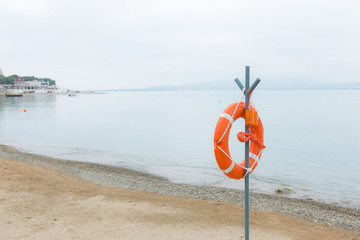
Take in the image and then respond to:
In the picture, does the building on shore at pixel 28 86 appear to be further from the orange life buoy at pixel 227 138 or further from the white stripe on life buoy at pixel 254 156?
the orange life buoy at pixel 227 138

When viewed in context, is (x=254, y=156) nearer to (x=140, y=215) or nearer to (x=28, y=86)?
(x=140, y=215)

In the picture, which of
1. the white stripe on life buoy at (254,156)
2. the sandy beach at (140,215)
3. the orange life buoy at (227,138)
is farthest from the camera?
the sandy beach at (140,215)

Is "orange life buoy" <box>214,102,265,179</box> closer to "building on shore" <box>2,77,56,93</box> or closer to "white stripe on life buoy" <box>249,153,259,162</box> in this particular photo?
"white stripe on life buoy" <box>249,153,259,162</box>

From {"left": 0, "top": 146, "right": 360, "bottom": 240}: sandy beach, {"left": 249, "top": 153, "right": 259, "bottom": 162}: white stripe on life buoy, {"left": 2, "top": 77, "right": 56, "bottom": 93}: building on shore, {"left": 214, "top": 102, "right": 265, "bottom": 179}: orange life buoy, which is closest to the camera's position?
{"left": 214, "top": 102, "right": 265, "bottom": 179}: orange life buoy

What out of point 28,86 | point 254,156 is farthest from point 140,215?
point 28,86

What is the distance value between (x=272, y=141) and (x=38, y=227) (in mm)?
20888

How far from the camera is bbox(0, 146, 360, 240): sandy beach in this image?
5.16 meters

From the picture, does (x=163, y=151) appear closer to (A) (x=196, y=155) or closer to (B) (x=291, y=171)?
(A) (x=196, y=155)

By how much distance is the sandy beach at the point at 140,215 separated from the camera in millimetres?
5160

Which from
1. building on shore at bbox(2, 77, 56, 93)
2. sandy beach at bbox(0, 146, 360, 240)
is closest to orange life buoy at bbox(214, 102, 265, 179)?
sandy beach at bbox(0, 146, 360, 240)

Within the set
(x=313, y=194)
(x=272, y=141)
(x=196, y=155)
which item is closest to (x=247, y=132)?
(x=313, y=194)

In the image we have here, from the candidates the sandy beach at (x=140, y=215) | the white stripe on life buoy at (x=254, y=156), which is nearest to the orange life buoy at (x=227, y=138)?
the white stripe on life buoy at (x=254, y=156)

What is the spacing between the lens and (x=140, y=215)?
5.93m

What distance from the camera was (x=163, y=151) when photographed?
19031 millimetres
